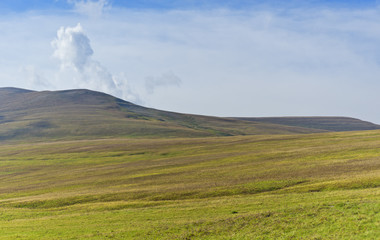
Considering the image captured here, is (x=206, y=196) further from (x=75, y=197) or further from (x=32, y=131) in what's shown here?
(x=32, y=131)

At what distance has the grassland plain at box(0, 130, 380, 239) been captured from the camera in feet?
96.9

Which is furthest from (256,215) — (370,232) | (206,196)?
(206,196)

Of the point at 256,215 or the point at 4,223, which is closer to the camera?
the point at 256,215

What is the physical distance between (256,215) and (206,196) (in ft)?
48.8

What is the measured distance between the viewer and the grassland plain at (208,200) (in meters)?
29.5

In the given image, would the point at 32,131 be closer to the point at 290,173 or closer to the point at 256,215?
the point at 290,173

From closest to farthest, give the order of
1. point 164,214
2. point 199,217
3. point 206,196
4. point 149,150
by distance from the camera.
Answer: point 199,217, point 164,214, point 206,196, point 149,150

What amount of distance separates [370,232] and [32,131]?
198m

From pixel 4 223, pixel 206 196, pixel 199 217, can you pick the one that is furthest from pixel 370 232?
pixel 4 223

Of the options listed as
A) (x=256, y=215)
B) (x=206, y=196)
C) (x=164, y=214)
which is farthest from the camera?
(x=206, y=196)

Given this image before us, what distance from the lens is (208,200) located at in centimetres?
4328

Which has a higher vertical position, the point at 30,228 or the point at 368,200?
the point at 368,200

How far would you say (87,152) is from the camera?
4870 inches

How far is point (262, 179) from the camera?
177ft
